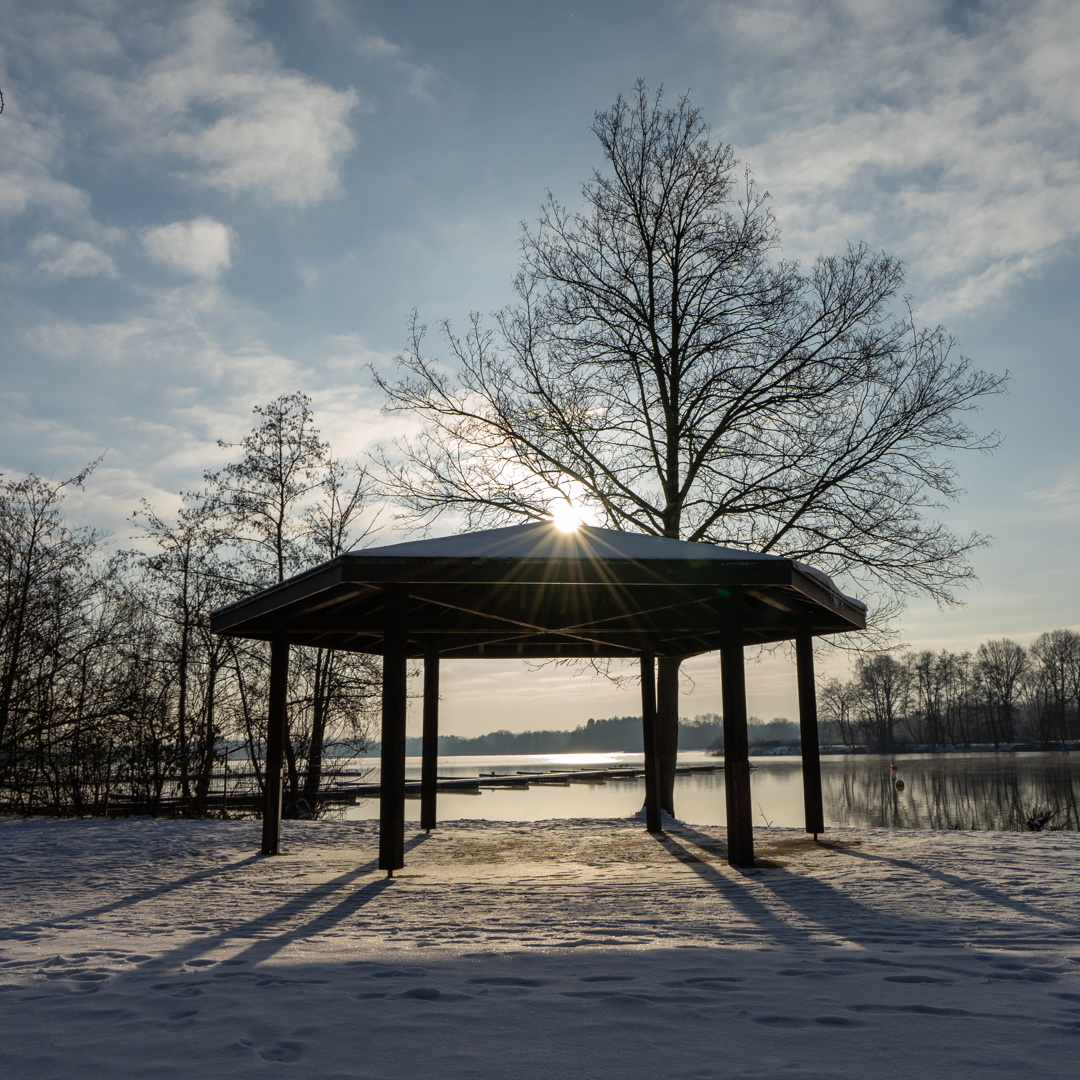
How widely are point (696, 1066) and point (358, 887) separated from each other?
5.76 m

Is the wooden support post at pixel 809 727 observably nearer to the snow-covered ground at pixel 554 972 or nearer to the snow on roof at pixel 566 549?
the snow on roof at pixel 566 549

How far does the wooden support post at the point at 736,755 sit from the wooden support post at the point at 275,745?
18.9 ft

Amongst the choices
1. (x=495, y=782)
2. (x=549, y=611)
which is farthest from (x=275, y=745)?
(x=495, y=782)

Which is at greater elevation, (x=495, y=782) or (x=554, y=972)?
(x=554, y=972)

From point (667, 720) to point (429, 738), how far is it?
4.73m

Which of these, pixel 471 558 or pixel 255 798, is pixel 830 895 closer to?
pixel 471 558

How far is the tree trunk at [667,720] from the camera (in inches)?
578

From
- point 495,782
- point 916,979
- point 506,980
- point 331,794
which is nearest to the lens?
point 916,979

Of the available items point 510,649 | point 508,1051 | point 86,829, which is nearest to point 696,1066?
point 508,1051

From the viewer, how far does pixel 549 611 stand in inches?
415

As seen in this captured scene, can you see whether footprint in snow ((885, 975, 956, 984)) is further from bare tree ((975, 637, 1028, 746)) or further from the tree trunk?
bare tree ((975, 637, 1028, 746))

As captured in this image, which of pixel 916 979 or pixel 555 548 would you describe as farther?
pixel 555 548

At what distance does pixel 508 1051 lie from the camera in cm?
292

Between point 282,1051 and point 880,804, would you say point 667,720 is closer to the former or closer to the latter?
point 282,1051
